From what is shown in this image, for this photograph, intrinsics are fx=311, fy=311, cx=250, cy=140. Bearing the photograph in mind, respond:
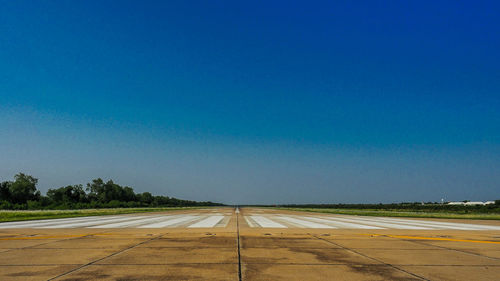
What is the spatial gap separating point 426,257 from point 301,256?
10.7 feet

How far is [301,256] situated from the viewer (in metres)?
8.12

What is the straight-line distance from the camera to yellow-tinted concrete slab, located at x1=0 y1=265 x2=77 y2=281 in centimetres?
582

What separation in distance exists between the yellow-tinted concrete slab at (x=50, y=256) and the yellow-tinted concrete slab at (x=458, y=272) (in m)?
7.45

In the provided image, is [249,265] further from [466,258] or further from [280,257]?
[466,258]

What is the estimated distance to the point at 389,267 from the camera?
6875 mm

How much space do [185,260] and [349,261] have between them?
3.93 metres

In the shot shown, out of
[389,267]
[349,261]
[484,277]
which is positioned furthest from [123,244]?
[484,277]

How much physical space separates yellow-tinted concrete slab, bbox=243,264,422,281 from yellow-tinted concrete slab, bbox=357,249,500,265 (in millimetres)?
1128

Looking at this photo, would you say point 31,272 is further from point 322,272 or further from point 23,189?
point 23,189

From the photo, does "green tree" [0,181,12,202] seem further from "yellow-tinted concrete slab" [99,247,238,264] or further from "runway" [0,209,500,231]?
"yellow-tinted concrete slab" [99,247,238,264]

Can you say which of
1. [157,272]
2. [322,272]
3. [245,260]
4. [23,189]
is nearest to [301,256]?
[245,260]

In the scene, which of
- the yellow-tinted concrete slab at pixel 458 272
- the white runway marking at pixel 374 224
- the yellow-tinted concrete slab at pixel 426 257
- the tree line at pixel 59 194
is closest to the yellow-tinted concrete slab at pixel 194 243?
the yellow-tinted concrete slab at pixel 426 257

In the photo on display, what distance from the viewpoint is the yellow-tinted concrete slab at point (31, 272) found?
582cm

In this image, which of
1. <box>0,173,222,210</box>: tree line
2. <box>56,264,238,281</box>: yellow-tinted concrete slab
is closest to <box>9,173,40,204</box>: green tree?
<box>0,173,222,210</box>: tree line
